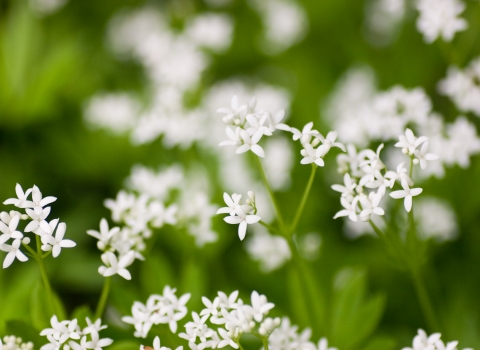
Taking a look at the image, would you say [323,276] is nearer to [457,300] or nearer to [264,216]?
[264,216]

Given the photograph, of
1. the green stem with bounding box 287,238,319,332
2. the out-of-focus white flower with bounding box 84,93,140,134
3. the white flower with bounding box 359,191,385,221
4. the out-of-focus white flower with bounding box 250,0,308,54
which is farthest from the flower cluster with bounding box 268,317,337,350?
the out-of-focus white flower with bounding box 250,0,308,54

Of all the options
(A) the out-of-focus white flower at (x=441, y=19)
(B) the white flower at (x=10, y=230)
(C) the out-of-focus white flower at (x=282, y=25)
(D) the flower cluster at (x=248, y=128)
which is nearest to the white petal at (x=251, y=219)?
(D) the flower cluster at (x=248, y=128)

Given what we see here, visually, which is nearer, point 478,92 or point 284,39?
point 478,92

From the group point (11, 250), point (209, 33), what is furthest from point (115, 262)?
point (209, 33)

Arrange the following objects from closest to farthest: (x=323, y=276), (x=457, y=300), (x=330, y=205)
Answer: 1. (x=457, y=300)
2. (x=323, y=276)
3. (x=330, y=205)

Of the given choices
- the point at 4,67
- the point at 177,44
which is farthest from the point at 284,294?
the point at 4,67

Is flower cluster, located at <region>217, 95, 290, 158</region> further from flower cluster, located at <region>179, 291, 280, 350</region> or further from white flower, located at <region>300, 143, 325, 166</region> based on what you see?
flower cluster, located at <region>179, 291, 280, 350</region>
